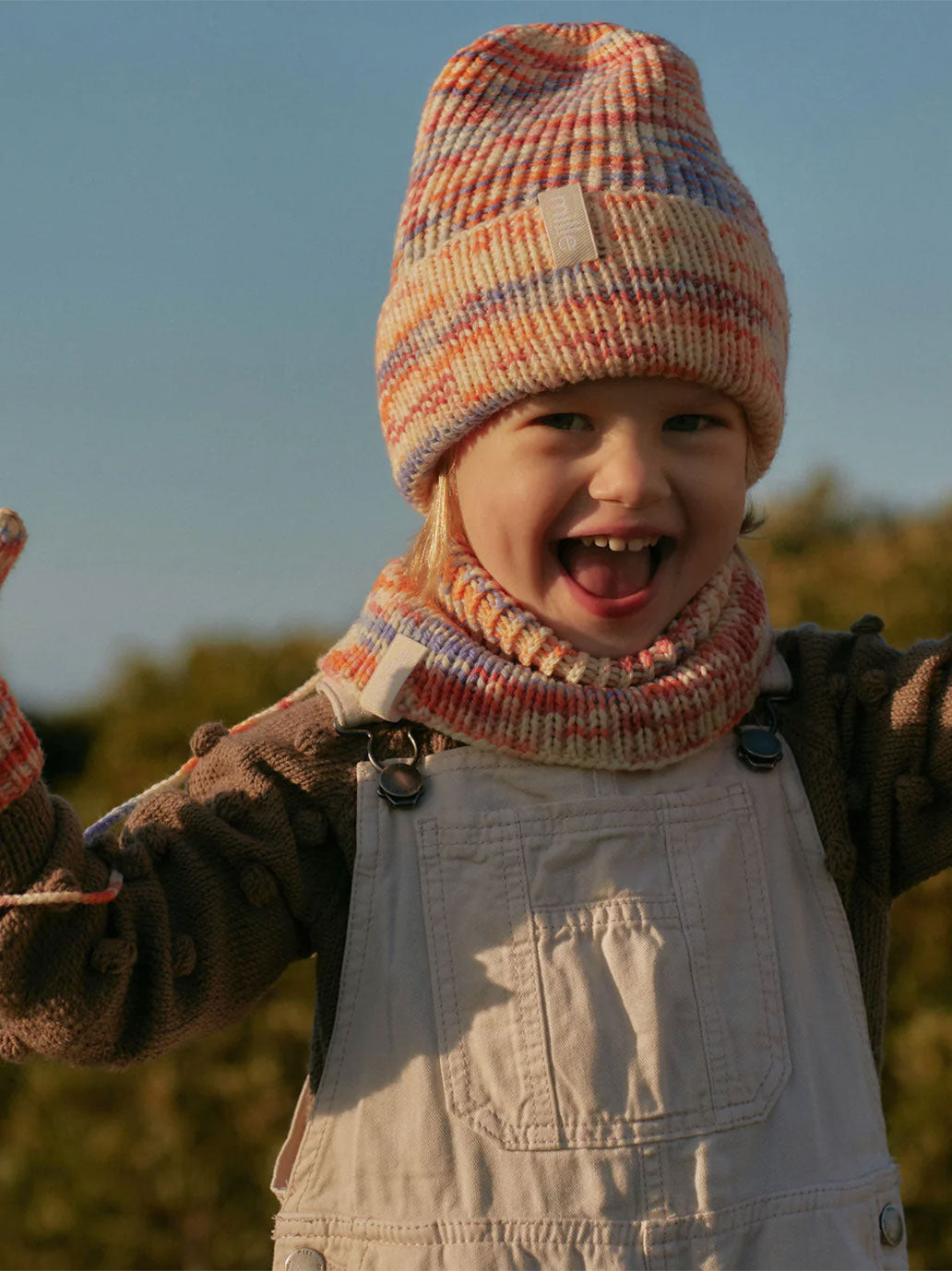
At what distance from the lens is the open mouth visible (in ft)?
6.47

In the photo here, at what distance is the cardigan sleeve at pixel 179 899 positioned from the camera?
1.64 meters

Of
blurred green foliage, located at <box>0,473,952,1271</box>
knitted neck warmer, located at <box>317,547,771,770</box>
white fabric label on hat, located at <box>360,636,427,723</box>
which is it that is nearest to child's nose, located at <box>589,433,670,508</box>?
knitted neck warmer, located at <box>317,547,771,770</box>

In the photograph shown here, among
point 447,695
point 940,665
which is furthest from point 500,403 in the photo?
point 940,665

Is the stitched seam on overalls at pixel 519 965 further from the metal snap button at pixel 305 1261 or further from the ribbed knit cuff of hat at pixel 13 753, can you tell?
the ribbed knit cuff of hat at pixel 13 753

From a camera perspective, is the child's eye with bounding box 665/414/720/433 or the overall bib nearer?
the overall bib

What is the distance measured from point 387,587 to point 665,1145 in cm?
80

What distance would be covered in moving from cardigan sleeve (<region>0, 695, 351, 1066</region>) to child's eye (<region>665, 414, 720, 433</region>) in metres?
0.59

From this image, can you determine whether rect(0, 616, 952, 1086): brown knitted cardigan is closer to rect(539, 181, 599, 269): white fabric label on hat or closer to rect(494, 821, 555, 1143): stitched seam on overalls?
rect(494, 821, 555, 1143): stitched seam on overalls

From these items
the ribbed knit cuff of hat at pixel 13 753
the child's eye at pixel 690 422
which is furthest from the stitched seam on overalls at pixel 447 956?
the child's eye at pixel 690 422

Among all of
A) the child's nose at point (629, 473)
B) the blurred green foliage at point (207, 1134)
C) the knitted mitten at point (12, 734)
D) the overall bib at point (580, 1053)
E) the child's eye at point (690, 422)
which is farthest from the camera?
the blurred green foliage at point (207, 1134)

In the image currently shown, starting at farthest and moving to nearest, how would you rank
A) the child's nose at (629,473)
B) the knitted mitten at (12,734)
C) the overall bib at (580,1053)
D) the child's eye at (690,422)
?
the child's eye at (690,422)
the child's nose at (629,473)
the overall bib at (580,1053)
the knitted mitten at (12,734)

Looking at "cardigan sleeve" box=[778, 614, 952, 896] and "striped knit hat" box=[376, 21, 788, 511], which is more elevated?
"striped knit hat" box=[376, 21, 788, 511]

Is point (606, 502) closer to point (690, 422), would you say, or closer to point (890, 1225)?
point (690, 422)

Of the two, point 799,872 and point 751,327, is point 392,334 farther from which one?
point 799,872
